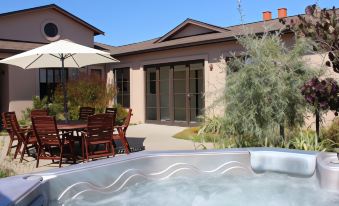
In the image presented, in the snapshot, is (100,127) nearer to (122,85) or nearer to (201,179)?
(201,179)

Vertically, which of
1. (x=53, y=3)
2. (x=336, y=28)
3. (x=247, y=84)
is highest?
(x=53, y=3)

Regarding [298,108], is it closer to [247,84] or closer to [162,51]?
[247,84]

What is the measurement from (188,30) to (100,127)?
37.2ft

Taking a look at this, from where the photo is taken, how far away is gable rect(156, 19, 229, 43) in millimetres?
17570

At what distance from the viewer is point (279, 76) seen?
25.9 ft

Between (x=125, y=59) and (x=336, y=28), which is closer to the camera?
(x=336, y=28)

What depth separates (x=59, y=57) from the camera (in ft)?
34.0

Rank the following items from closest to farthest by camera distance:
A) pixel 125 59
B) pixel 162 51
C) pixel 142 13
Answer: pixel 162 51
pixel 125 59
pixel 142 13

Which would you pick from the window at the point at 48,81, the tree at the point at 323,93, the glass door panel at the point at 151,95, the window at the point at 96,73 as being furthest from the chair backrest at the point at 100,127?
the window at the point at 48,81

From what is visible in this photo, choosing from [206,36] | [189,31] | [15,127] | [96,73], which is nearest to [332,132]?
[15,127]

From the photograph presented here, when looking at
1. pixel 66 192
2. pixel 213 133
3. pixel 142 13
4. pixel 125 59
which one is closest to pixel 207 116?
pixel 213 133

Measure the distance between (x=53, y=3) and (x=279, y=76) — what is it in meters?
15.1

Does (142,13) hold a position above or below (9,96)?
above

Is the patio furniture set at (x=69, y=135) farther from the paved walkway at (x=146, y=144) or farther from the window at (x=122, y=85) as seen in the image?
the window at (x=122, y=85)
